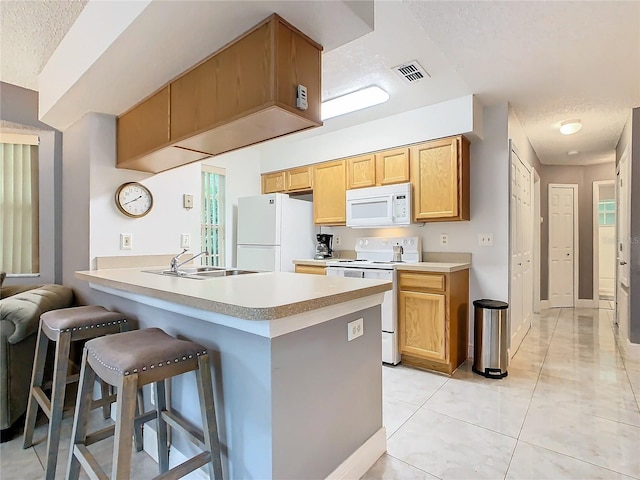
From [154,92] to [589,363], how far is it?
13.7 ft

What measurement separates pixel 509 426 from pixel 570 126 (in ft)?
10.8

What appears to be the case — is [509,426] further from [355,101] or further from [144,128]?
[144,128]

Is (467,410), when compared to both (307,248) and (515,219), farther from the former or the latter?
(307,248)

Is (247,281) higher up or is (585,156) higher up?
(585,156)

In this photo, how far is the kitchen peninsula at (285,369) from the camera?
1.26m

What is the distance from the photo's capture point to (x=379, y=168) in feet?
11.8

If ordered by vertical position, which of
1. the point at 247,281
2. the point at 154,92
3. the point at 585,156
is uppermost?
the point at 585,156

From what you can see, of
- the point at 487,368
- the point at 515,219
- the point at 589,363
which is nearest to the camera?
the point at 487,368

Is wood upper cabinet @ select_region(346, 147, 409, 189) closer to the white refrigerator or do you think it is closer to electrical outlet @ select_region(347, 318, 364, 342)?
the white refrigerator

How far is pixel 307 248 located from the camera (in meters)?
4.33

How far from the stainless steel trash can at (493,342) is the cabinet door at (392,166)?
1.44m

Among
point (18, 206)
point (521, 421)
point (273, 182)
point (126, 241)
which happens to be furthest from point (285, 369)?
point (273, 182)

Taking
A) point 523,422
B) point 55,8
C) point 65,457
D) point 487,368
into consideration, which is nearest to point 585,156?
point 487,368

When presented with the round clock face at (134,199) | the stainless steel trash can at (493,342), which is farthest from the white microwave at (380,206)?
the round clock face at (134,199)
